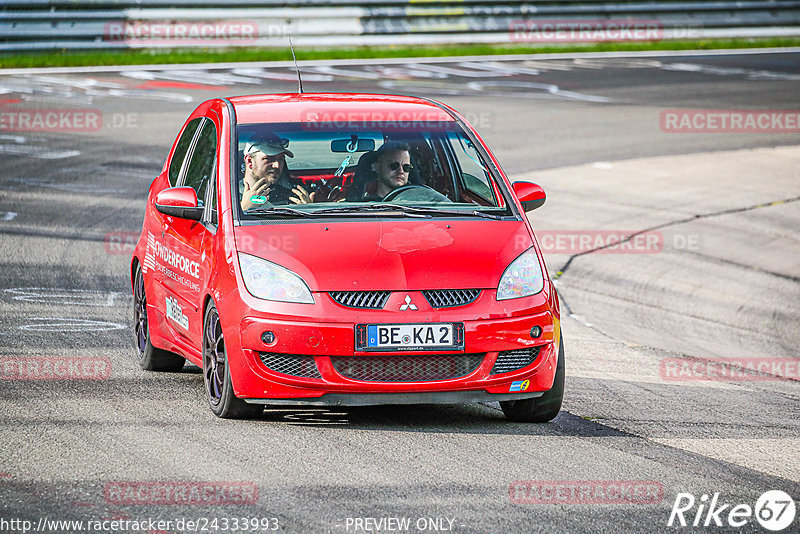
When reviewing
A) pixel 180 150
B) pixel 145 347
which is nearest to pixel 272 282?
pixel 145 347

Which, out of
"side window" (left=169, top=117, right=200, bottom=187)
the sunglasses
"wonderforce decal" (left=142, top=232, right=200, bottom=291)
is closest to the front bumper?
"wonderforce decal" (left=142, top=232, right=200, bottom=291)

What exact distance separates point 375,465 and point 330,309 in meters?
Answer: 0.86

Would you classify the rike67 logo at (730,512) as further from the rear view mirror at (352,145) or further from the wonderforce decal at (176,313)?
the wonderforce decal at (176,313)

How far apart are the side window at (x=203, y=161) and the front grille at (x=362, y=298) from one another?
1483 millimetres

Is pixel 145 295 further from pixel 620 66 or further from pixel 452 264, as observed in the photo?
pixel 620 66

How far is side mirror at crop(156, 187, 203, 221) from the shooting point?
712cm

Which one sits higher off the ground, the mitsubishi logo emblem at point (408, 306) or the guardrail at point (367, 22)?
the mitsubishi logo emblem at point (408, 306)

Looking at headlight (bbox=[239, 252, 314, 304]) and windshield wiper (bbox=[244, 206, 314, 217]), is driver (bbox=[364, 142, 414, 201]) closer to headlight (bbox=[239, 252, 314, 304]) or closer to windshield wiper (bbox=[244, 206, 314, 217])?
windshield wiper (bbox=[244, 206, 314, 217])

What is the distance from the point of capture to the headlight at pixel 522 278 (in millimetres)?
6516

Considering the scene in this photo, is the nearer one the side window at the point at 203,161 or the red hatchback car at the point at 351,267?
the red hatchback car at the point at 351,267

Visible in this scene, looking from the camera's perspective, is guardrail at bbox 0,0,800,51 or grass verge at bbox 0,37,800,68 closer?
grass verge at bbox 0,37,800,68

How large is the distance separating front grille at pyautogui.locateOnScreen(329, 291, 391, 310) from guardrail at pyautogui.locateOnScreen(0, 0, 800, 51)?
18.5 metres

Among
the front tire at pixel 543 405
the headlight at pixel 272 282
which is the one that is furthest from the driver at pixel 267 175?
the front tire at pixel 543 405

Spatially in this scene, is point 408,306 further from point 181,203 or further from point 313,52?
point 313,52
